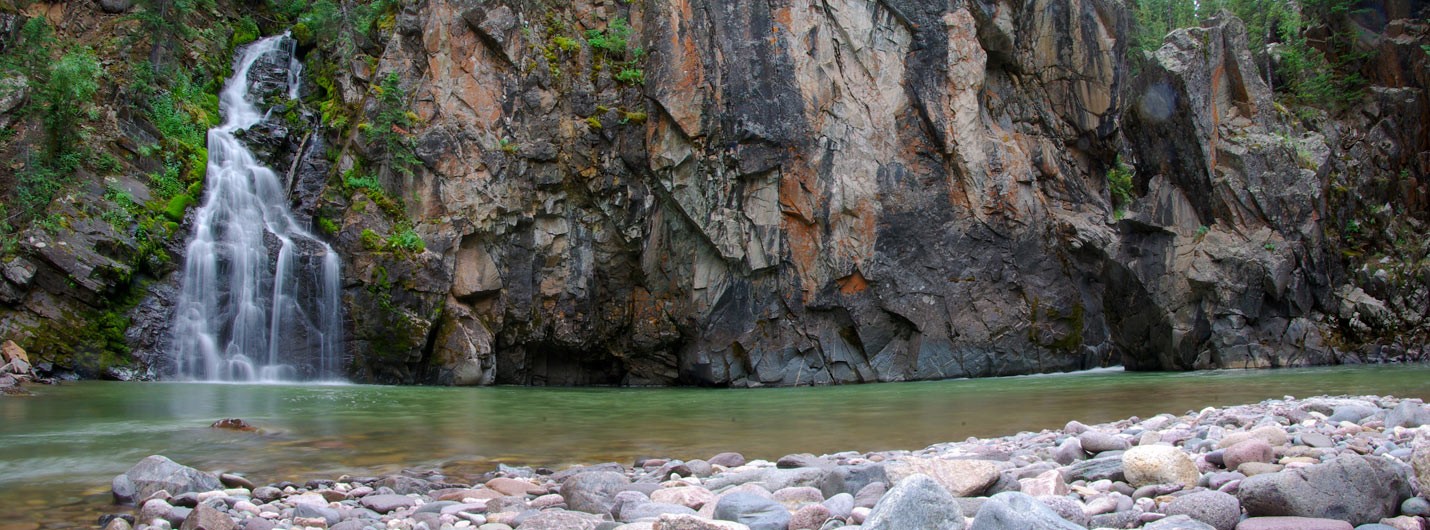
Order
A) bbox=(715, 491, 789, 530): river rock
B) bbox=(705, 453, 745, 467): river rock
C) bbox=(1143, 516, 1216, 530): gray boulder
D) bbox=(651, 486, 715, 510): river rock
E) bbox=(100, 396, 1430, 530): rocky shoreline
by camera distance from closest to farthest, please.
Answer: bbox=(1143, 516, 1216, 530): gray boulder → bbox=(100, 396, 1430, 530): rocky shoreline → bbox=(715, 491, 789, 530): river rock → bbox=(651, 486, 715, 510): river rock → bbox=(705, 453, 745, 467): river rock

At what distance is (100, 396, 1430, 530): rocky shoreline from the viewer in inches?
139

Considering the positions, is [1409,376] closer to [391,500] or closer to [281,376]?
[391,500]

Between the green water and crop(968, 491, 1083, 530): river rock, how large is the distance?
4171 millimetres

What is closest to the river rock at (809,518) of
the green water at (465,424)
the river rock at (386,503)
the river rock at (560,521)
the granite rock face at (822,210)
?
the river rock at (560,521)

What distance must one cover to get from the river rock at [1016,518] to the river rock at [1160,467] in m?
1.42

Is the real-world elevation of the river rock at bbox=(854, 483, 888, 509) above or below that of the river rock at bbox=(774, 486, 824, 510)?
above

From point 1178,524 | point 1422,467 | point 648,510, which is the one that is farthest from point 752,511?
point 1422,467

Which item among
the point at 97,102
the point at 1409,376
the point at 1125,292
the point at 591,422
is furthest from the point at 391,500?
the point at 1125,292

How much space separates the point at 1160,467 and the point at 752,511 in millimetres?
2162

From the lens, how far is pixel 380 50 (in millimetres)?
25016

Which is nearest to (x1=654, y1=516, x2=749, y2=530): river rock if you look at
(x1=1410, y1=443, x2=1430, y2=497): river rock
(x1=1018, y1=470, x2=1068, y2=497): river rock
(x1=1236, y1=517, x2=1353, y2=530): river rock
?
(x1=1018, y1=470, x2=1068, y2=497): river rock

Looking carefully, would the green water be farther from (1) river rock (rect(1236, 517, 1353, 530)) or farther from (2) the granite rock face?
(2) the granite rock face

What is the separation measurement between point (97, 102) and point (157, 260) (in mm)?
4790

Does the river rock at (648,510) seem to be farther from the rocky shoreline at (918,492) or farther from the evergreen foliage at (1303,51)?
the evergreen foliage at (1303,51)
